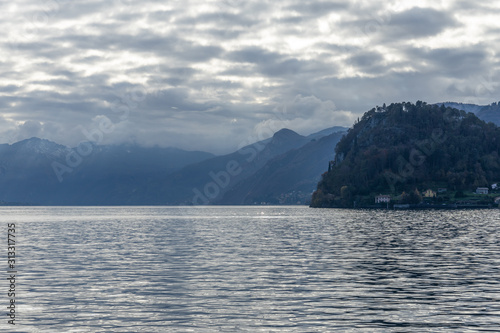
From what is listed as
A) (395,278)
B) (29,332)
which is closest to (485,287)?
(395,278)

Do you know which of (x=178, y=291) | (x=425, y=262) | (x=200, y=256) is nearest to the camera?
(x=178, y=291)

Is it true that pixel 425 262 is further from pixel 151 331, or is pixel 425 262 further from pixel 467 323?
pixel 151 331

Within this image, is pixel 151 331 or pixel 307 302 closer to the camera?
pixel 151 331

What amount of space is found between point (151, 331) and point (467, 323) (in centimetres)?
1963

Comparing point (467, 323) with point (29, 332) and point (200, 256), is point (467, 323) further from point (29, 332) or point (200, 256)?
point (200, 256)

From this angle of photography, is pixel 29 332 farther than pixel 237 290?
No

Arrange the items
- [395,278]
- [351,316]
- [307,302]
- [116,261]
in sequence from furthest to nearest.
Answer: [116,261], [395,278], [307,302], [351,316]

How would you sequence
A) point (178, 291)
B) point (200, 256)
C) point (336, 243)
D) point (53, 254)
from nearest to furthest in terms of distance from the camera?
1. point (178, 291)
2. point (200, 256)
3. point (53, 254)
4. point (336, 243)

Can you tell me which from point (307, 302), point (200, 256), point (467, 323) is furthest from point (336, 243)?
point (467, 323)

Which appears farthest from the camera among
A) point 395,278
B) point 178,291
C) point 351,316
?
point 395,278

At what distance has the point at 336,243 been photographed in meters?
96.7

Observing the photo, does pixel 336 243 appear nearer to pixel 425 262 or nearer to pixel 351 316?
pixel 425 262

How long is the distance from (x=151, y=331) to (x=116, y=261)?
40239mm

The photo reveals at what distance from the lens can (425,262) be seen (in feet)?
222
